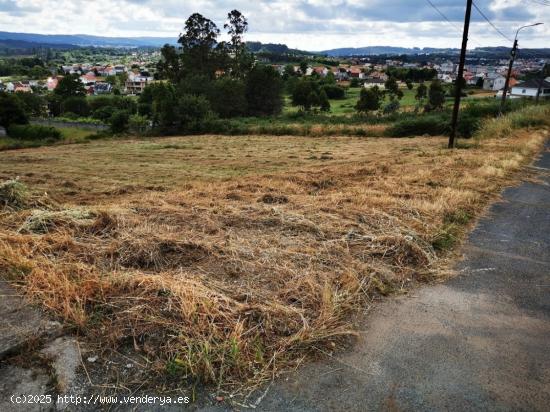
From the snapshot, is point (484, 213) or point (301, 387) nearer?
point (301, 387)

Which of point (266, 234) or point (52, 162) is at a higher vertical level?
point (266, 234)

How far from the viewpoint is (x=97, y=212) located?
16.4 ft

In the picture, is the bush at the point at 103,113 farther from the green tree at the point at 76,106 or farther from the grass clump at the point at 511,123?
the grass clump at the point at 511,123

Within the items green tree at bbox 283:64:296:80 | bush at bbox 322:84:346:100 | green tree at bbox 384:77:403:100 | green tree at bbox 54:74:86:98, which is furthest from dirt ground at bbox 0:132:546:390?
green tree at bbox 283:64:296:80

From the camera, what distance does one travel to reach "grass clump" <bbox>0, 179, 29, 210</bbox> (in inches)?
226

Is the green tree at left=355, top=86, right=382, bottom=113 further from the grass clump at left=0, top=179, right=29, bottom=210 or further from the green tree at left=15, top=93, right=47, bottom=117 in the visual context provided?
the grass clump at left=0, top=179, right=29, bottom=210

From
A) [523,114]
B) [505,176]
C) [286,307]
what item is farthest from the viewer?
[523,114]

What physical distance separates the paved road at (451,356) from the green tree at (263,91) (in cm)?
4576

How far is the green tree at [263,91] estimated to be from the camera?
48.0 meters

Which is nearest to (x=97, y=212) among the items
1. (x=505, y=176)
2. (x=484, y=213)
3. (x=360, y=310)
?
(x=360, y=310)

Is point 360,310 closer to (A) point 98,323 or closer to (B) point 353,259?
(B) point 353,259

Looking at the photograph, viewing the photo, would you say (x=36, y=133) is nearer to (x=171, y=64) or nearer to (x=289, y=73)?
(x=171, y=64)

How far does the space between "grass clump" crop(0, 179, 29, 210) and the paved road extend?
4.92 metres

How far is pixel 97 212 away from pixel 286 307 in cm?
290
